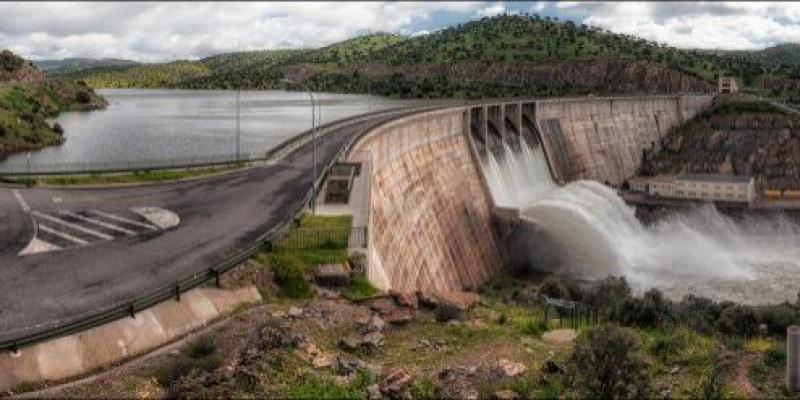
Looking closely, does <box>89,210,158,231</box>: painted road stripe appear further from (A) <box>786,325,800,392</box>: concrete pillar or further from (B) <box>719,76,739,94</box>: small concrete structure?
(B) <box>719,76,739,94</box>: small concrete structure

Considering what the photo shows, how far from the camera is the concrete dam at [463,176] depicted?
35031mm

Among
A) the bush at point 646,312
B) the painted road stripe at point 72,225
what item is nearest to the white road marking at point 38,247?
the painted road stripe at point 72,225

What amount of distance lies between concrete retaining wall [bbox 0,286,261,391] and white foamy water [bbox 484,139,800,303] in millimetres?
35947

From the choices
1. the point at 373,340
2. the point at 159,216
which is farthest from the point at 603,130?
the point at 373,340

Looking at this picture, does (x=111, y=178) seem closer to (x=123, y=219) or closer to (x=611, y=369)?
(x=123, y=219)

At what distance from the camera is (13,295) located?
754 inches

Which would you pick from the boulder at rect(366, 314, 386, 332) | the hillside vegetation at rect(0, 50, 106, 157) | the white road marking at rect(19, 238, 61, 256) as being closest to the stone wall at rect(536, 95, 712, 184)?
the hillside vegetation at rect(0, 50, 106, 157)

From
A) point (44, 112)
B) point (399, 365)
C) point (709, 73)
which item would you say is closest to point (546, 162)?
point (399, 365)

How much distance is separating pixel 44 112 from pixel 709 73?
13492cm

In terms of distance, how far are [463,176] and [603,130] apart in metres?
46.8

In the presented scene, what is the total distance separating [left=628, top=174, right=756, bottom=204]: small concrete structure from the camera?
83500mm

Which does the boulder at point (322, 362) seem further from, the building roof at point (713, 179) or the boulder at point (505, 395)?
the building roof at point (713, 179)

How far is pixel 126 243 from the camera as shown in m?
24.1

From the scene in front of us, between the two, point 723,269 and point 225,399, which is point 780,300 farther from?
point 225,399
